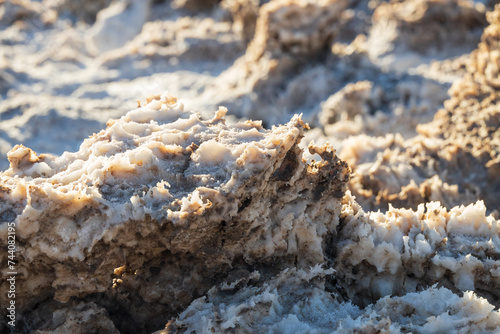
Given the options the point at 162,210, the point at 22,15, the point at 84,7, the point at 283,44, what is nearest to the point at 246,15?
A: the point at 283,44

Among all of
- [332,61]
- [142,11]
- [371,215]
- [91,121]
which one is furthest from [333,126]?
[142,11]

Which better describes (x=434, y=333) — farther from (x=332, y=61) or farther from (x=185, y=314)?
(x=332, y=61)

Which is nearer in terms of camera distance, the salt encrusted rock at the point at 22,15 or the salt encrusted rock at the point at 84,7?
the salt encrusted rock at the point at 22,15

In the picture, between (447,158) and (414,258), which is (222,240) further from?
(447,158)

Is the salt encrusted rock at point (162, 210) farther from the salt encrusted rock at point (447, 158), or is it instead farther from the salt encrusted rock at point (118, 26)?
the salt encrusted rock at point (118, 26)

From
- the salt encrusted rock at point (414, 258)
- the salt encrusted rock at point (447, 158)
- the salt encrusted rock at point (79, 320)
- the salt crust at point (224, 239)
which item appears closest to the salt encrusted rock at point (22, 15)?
the salt encrusted rock at point (447, 158)

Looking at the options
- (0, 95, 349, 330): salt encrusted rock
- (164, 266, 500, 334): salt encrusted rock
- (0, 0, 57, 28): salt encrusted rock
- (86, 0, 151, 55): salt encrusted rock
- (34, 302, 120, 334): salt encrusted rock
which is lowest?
(164, 266, 500, 334): salt encrusted rock

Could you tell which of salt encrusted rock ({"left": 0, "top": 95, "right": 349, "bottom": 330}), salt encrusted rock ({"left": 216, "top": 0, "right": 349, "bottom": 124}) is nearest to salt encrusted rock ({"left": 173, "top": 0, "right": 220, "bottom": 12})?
salt encrusted rock ({"left": 216, "top": 0, "right": 349, "bottom": 124})

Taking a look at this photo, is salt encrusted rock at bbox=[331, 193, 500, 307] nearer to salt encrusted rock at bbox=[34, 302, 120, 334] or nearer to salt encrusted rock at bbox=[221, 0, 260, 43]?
salt encrusted rock at bbox=[34, 302, 120, 334]

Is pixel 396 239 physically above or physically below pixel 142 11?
below
